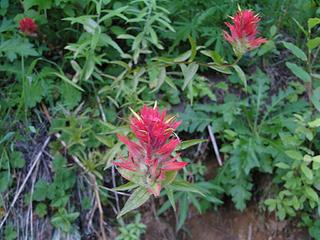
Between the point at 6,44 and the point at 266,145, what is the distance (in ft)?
3.73

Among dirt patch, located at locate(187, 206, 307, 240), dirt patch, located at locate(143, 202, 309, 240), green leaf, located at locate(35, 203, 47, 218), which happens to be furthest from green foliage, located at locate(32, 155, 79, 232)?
dirt patch, located at locate(187, 206, 307, 240)

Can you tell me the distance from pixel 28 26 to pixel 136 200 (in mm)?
1037

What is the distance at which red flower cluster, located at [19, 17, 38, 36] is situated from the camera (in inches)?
68.2

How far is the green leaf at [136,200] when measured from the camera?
3.29 feet

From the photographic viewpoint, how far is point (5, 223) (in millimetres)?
1691

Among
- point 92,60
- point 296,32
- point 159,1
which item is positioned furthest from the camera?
point 296,32

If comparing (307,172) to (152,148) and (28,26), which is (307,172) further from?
(28,26)

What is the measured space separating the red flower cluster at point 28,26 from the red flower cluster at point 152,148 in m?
0.95

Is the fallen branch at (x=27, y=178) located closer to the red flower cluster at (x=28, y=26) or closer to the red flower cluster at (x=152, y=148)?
the red flower cluster at (x=28, y=26)

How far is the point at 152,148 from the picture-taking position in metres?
0.97

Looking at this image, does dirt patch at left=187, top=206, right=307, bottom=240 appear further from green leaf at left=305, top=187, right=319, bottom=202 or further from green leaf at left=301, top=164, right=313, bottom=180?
green leaf at left=301, top=164, right=313, bottom=180

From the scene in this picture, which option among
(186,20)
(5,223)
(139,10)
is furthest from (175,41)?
(5,223)

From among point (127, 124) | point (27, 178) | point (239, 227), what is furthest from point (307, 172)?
point (27, 178)

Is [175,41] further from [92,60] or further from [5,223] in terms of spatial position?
[5,223]
